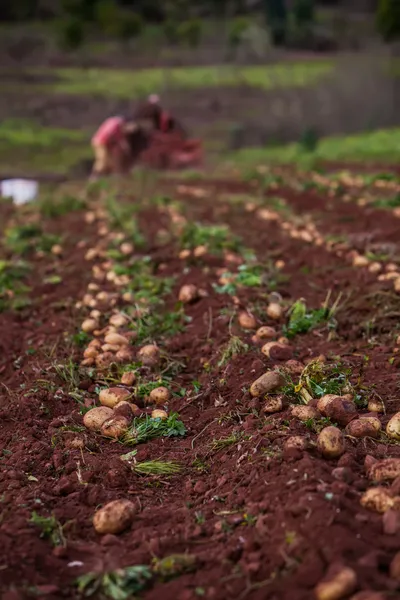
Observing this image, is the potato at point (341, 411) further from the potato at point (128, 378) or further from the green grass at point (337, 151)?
the green grass at point (337, 151)

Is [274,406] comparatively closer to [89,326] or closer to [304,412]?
[304,412]

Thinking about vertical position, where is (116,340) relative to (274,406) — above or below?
below

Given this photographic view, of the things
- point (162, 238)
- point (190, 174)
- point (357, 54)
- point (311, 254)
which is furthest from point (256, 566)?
point (357, 54)

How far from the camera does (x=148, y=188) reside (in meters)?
11.7

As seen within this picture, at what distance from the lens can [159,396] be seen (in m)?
3.44

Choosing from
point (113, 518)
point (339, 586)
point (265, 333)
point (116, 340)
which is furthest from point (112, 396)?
point (339, 586)

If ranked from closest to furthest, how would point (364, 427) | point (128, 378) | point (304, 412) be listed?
point (364, 427) < point (304, 412) < point (128, 378)

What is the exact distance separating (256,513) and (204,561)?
240 millimetres

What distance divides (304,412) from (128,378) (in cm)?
110

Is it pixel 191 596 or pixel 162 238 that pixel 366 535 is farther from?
pixel 162 238

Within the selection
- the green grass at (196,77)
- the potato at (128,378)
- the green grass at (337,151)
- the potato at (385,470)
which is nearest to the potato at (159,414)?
the potato at (128,378)

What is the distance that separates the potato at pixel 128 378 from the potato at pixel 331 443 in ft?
4.28

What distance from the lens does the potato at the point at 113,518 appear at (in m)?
2.38

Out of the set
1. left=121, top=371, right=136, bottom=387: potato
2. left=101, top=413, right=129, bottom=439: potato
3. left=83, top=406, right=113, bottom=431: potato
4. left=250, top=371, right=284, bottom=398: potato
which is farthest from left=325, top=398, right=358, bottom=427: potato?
left=121, top=371, right=136, bottom=387: potato
